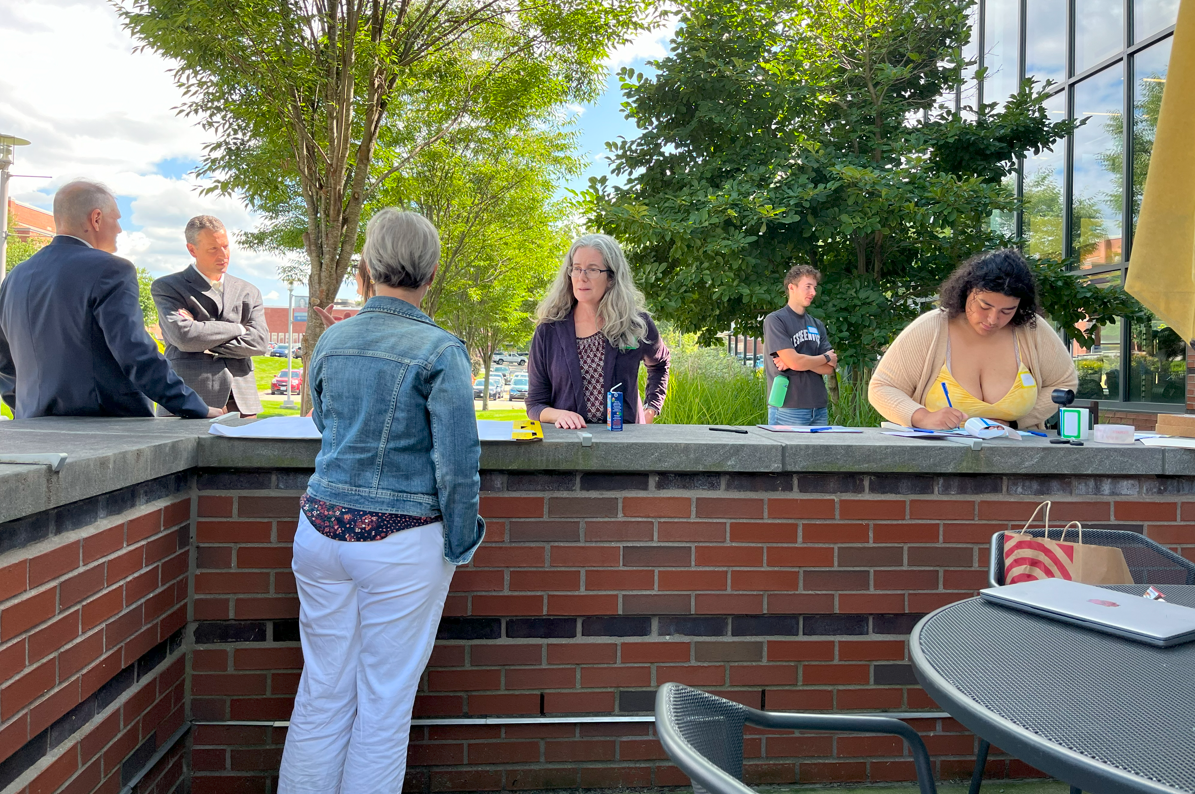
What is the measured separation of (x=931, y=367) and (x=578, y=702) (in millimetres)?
1994

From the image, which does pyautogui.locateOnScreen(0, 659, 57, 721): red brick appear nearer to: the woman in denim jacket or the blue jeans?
the woman in denim jacket

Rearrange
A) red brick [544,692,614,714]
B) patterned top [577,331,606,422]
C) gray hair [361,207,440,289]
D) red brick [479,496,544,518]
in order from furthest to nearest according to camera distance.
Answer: patterned top [577,331,606,422]
red brick [544,692,614,714]
red brick [479,496,544,518]
gray hair [361,207,440,289]

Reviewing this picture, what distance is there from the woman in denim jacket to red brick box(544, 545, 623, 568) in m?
0.56

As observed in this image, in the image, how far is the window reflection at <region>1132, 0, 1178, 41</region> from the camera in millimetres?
9117

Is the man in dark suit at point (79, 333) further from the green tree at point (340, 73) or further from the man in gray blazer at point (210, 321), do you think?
the green tree at point (340, 73)

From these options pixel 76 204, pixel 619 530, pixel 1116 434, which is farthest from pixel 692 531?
pixel 76 204

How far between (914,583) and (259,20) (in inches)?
323

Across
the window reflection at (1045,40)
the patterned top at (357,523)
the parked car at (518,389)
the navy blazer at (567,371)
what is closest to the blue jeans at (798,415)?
the navy blazer at (567,371)

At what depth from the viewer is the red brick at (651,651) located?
9.14ft

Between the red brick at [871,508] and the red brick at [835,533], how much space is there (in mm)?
39

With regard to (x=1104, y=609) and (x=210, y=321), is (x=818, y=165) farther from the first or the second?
(x=1104, y=609)

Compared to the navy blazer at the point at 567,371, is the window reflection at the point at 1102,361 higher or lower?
higher

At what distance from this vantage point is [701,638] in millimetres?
2809

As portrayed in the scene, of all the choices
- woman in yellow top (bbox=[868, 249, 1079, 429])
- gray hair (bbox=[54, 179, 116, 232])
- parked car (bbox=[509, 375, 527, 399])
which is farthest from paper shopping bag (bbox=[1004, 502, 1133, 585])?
parked car (bbox=[509, 375, 527, 399])
